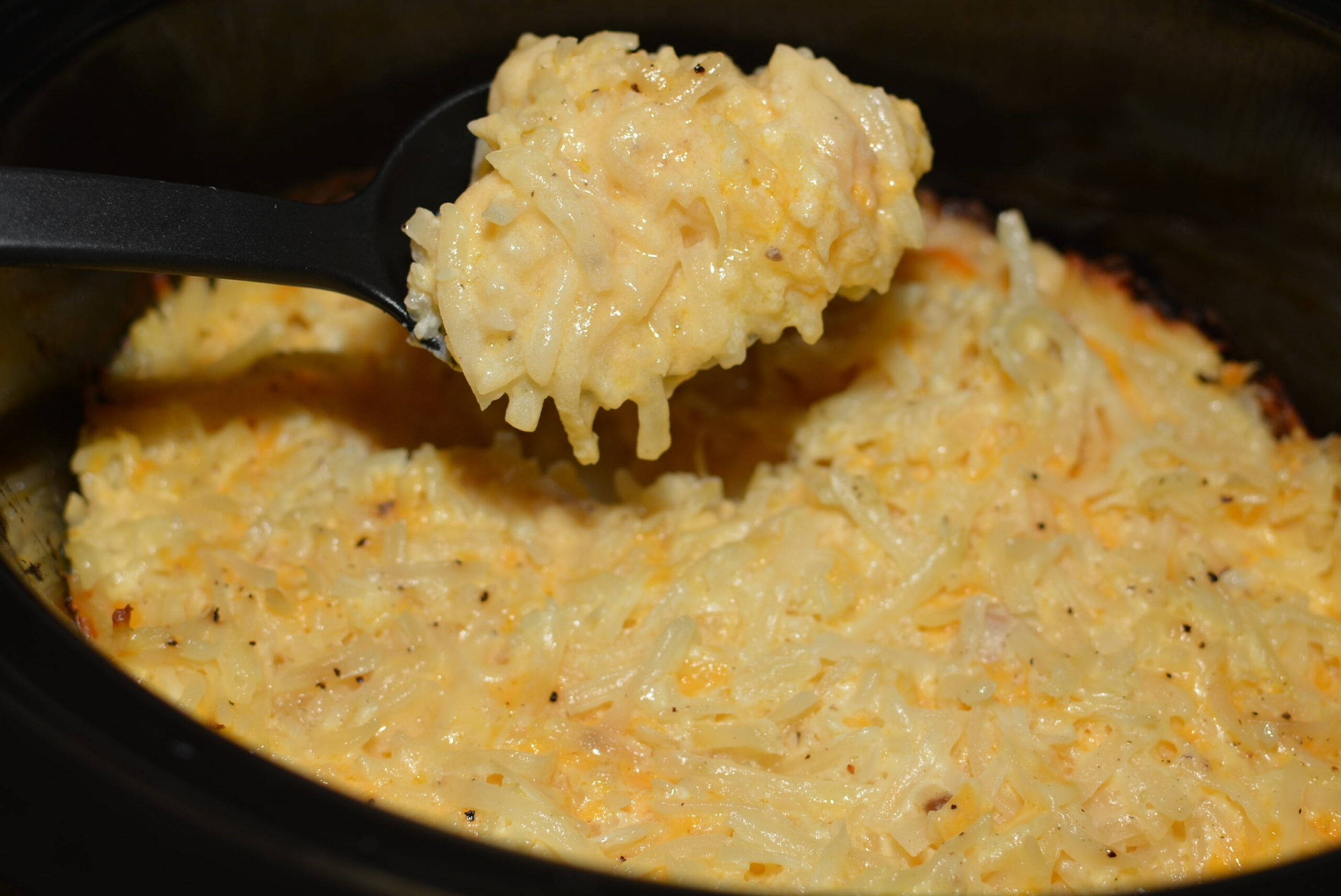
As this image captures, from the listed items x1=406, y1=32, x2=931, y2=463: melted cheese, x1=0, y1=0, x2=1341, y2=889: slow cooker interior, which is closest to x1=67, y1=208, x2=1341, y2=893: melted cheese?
x1=0, y1=0, x2=1341, y2=889: slow cooker interior

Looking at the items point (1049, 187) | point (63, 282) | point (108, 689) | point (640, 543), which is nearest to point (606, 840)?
point (640, 543)

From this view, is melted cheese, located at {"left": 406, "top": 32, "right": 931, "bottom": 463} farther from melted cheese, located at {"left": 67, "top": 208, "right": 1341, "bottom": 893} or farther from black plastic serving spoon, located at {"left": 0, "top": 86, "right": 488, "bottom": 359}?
melted cheese, located at {"left": 67, "top": 208, "right": 1341, "bottom": 893}

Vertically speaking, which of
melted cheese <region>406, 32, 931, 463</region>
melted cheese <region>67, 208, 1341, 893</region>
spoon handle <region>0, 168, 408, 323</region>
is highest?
melted cheese <region>406, 32, 931, 463</region>

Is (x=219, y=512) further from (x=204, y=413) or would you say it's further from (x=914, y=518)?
(x=914, y=518)

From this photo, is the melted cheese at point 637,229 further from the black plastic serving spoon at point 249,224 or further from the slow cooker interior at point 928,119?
the slow cooker interior at point 928,119

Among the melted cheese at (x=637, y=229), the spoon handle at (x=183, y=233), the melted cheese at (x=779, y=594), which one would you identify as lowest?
the melted cheese at (x=779, y=594)

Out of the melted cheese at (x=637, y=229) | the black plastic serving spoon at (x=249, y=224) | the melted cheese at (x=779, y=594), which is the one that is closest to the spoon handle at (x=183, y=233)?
the black plastic serving spoon at (x=249, y=224)
